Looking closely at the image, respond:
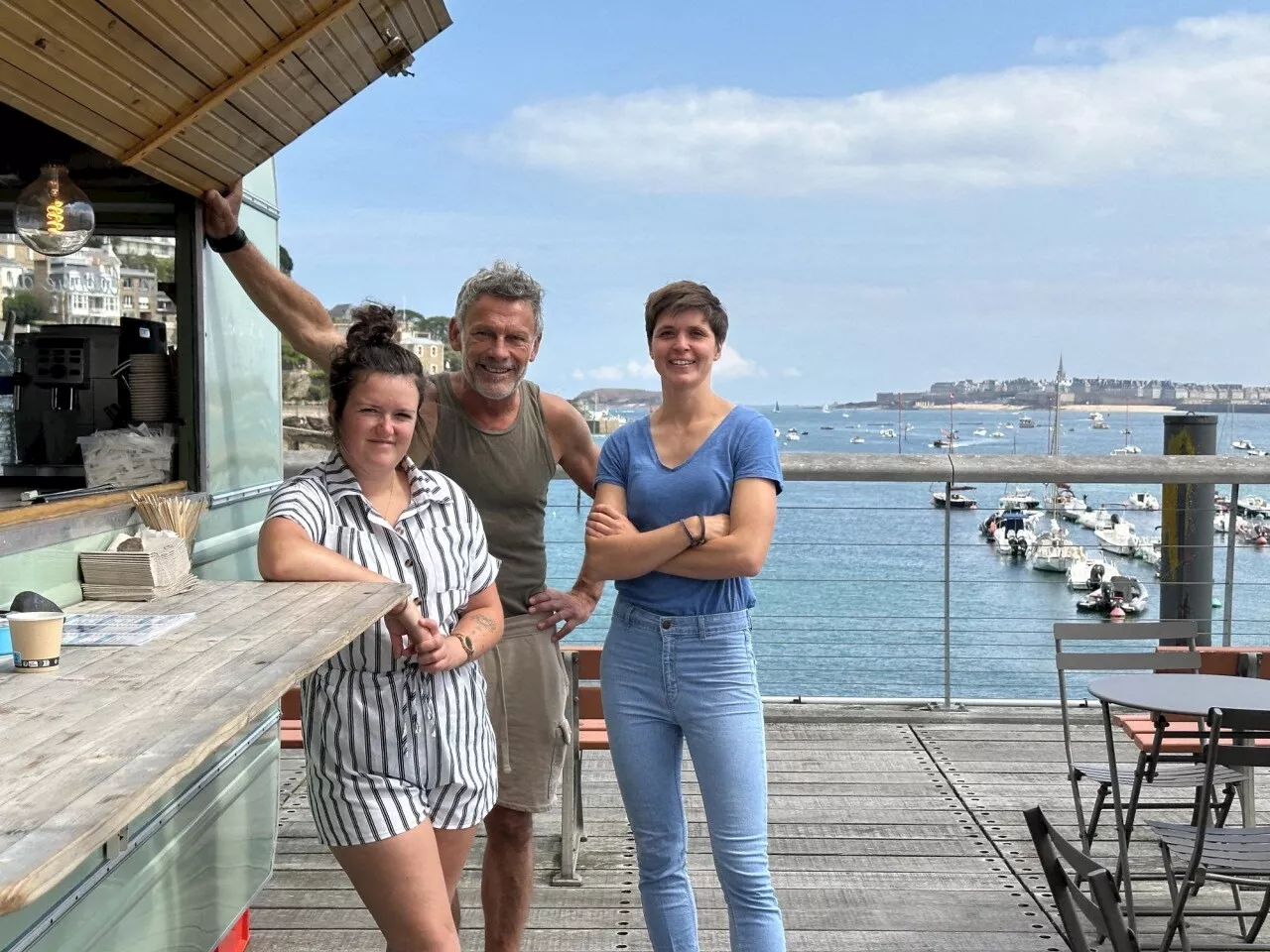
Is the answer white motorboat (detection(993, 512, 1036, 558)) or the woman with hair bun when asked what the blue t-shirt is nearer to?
the woman with hair bun

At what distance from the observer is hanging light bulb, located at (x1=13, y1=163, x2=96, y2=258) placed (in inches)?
126

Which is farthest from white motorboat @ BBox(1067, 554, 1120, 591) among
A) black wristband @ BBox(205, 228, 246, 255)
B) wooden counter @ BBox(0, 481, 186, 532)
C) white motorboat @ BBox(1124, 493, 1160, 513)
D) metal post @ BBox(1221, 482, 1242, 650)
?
wooden counter @ BBox(0, 481, 186, 532)

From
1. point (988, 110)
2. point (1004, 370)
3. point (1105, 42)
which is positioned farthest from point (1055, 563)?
point (1105, 42)

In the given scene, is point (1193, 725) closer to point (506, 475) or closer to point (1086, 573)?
point (506, 475)

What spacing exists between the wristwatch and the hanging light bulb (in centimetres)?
162

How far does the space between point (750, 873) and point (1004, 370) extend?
7548cm

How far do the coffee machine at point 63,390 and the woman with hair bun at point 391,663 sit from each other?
1.18 meters

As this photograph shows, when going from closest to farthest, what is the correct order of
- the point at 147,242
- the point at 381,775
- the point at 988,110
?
the point at 381,775 → the point at 147,242 → the point at 988,110

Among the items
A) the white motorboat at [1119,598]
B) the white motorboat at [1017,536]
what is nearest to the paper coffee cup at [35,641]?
the white motorboat at [1119,598]

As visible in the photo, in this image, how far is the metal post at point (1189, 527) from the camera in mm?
6984

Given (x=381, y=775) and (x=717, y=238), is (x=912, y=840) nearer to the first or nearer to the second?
(x=381, y=775)

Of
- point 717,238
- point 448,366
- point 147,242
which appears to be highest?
point 717,238

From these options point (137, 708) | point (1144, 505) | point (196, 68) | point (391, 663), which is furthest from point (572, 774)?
point (1144, 505)

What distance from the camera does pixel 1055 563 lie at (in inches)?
1157
